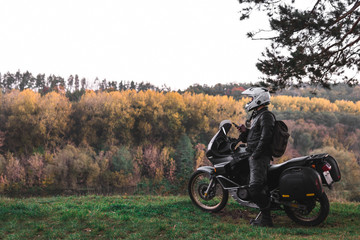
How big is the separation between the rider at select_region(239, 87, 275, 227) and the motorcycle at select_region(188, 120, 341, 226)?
27 centimetres

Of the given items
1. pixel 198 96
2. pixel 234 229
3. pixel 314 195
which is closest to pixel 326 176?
pixel 314 195

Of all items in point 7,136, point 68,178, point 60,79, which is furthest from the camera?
point 60,79

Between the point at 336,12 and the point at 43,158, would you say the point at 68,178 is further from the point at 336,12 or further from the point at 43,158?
the point at 336,12

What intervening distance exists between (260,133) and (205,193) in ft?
6.71

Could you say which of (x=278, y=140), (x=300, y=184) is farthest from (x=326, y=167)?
(x=278, y=140)

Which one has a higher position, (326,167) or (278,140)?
(278,140)

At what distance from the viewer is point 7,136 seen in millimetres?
46625

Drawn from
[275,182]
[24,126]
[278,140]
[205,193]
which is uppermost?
[278,140]

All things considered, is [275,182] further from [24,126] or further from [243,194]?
[24,126]

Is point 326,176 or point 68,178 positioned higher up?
point 326,176

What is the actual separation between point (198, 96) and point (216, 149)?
52.3m

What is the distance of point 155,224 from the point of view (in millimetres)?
6328

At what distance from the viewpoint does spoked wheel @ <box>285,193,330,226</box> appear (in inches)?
253

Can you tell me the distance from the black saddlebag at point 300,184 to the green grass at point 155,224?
2.14ft
